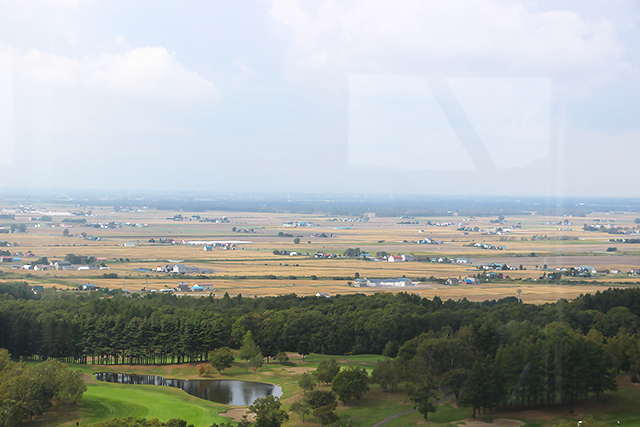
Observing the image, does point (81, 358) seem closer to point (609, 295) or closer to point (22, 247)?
point (609, 295)

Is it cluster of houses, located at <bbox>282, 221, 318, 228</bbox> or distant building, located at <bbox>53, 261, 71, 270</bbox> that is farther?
cluster of houses, located at <bbox>282, 221, 318, 228</bbox>

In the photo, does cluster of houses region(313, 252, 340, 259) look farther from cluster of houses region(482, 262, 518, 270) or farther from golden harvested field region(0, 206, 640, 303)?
cluster of houses region(482, 262, 518, 270)

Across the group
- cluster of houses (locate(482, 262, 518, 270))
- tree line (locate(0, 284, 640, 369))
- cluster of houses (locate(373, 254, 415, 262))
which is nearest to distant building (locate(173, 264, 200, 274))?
tree line (locate(0, 284, 640, 369))

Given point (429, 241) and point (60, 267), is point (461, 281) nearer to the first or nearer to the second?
point (429, 241)

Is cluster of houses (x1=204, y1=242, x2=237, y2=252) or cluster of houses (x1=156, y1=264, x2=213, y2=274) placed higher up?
cluster of houses (x1=204, y1=242, x2=237, y2=252)

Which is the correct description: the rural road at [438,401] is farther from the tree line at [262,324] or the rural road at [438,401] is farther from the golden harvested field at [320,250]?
the golden harvested field at [320,250]

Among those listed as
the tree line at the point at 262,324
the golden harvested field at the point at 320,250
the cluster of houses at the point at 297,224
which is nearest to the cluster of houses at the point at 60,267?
the golden harvested field at the point at 320,250
